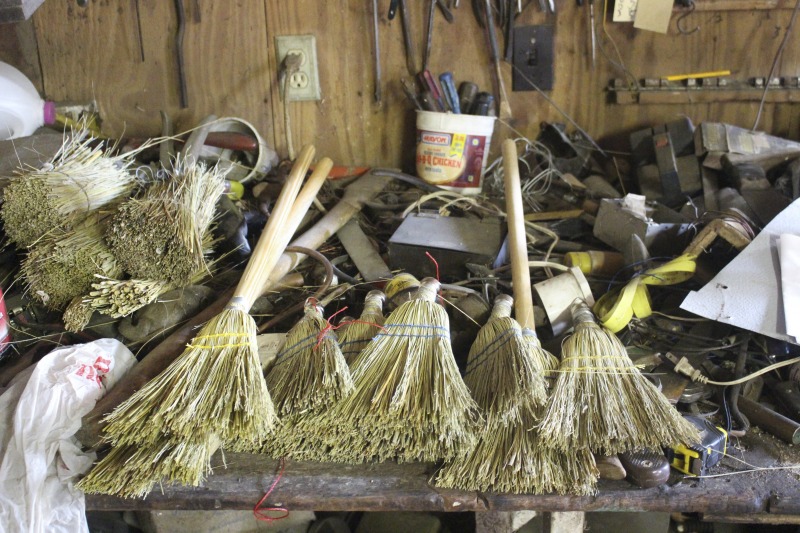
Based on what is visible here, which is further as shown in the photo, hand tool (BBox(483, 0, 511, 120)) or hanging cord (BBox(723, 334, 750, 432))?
hand tool (BBox(483, 0, 511, 120))

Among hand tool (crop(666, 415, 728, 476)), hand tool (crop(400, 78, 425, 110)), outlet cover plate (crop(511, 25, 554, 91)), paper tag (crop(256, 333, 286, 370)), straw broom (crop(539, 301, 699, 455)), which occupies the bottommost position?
hand tool (crop(666, 415, 728, 476))

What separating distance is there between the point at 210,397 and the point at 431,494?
1.46 ft

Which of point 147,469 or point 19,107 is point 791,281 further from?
point 19,107

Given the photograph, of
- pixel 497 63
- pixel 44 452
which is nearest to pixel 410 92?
pixel 497 63

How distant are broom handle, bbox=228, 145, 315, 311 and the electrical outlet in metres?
0.57

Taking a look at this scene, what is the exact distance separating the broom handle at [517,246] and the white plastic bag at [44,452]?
92cm

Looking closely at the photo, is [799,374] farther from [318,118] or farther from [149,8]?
[149,8]

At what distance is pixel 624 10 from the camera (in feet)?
6.78

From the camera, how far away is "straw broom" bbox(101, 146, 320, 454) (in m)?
1.17

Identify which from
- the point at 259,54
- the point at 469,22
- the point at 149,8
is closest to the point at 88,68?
the point at 149,8

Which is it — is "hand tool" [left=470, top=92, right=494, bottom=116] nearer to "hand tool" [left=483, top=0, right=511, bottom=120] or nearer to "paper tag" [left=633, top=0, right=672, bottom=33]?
"hand tool" [left=483, top=0, right=511, bottom=120]

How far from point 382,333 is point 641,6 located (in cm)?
143

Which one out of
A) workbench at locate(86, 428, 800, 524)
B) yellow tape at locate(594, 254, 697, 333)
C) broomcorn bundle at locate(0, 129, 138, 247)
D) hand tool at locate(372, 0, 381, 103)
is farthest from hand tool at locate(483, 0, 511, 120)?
workbench at locate(86, 428, 800, 524)

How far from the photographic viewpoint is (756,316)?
4.64 ft
